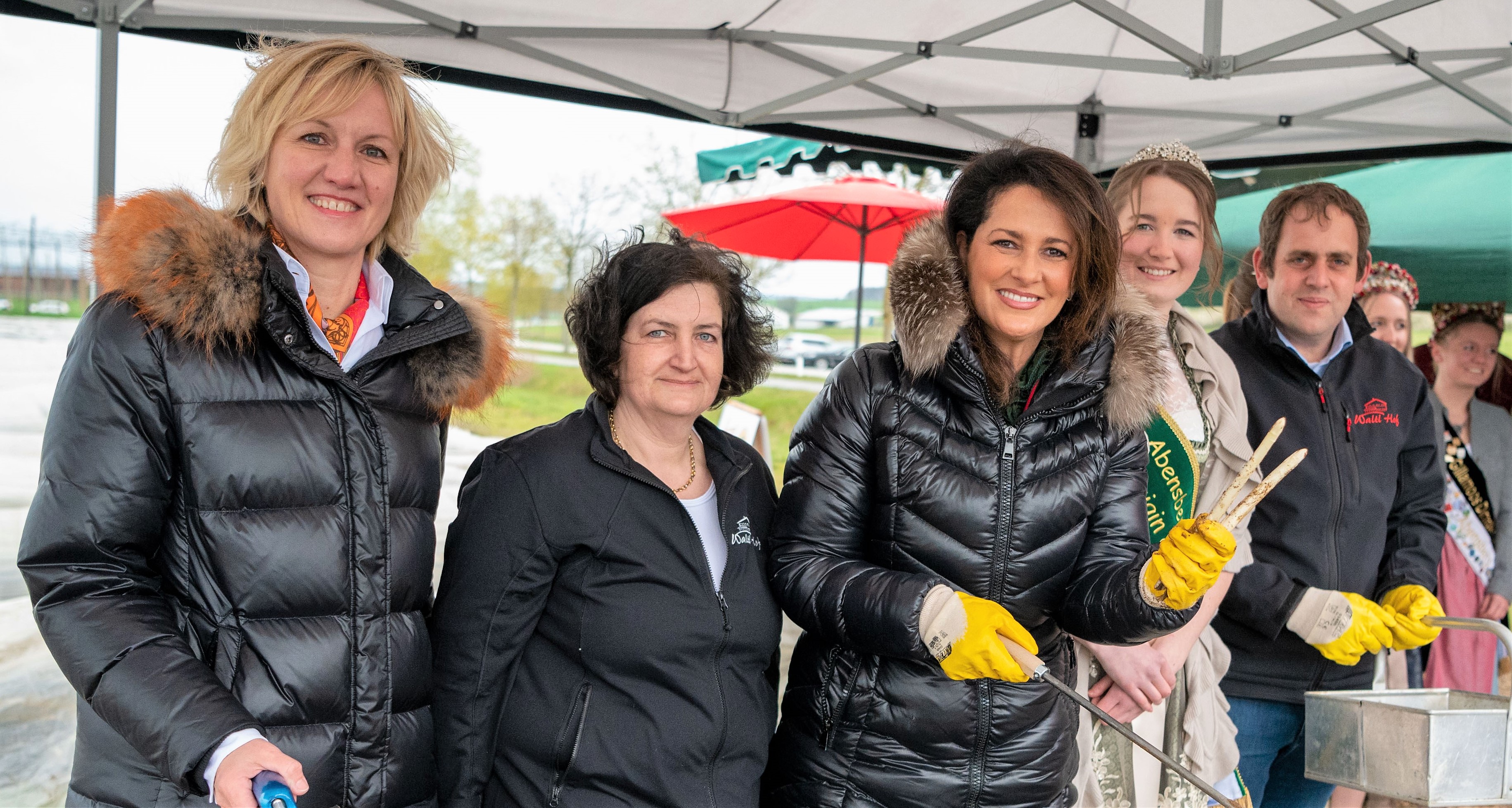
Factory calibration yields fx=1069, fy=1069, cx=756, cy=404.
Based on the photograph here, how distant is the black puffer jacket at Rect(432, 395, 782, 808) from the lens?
5.92ft

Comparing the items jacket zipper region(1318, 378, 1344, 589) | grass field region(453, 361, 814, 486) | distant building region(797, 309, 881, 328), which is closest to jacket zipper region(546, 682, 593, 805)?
jacket zipper region(1318, 378, 1344, 589)

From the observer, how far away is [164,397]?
150cm

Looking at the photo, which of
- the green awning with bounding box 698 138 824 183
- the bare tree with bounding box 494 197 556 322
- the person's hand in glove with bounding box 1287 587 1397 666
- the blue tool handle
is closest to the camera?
the blue tool handle

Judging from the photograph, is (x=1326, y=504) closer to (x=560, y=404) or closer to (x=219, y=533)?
(x=219, y=533)

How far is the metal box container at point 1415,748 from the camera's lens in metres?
1.99

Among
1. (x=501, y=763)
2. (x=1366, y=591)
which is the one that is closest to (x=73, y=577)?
(x=501, y=763)

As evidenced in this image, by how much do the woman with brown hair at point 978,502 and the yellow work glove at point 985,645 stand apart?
0.06m

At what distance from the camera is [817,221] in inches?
301

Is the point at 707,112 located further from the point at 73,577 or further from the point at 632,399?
the point at 73,577

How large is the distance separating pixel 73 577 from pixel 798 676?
116 centimetres

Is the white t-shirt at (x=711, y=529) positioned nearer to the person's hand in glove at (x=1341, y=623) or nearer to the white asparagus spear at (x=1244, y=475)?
the white asparagus spear at (x=1244, y=475)

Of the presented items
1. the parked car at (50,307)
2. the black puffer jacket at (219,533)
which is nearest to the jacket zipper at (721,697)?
the black puffer jacket at (219,533)

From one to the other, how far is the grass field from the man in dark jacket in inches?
484

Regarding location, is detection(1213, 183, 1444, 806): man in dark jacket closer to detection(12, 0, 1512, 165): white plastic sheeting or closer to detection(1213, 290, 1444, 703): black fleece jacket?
detection(1213, 290, 1444, 703): black fleece jacket
